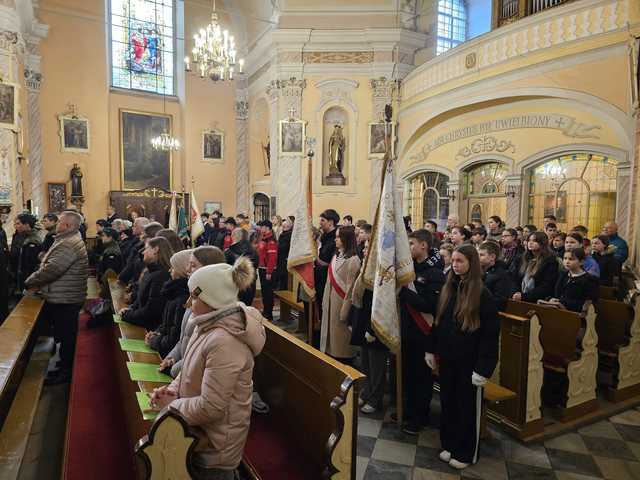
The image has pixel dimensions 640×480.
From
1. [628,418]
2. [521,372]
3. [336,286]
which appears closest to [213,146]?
[336,286]

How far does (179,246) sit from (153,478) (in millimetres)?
2206

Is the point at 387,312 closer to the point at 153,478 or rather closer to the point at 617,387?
the point at 153,478

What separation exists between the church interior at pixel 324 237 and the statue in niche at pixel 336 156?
7 cm

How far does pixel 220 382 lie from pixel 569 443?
3.10m

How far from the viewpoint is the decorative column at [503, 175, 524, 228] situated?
984 cm

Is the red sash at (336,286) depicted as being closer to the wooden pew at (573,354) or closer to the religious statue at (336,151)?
the wooden pew at (573,354)

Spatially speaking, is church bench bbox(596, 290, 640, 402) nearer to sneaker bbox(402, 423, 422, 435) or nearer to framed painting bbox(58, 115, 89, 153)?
sneaker bbox(402, 423, 422, 435)

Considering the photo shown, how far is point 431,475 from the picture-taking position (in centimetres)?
303

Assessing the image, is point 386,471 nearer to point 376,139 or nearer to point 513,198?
point 513,198

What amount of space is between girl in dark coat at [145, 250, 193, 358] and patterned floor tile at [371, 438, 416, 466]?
1715 millimetres

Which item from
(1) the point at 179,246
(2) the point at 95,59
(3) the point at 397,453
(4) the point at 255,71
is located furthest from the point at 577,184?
(2) the point at 95,59

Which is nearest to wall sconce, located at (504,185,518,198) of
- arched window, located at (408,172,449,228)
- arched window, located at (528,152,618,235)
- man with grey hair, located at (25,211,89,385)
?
arched window, located at (528,152,618,235)

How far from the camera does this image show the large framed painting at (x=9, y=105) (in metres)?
9.82

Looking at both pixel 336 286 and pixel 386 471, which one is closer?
pixel 386 471
